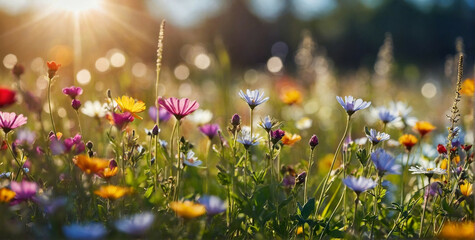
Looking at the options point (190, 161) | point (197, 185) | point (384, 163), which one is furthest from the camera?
point (197, 185)

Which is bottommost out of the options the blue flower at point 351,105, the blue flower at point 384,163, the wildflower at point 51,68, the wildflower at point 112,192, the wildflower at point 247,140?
the wildflower at point 112,192

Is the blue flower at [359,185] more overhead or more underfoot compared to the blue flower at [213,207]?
more overhead

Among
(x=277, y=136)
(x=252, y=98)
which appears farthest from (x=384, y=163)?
(x=252, y=98)

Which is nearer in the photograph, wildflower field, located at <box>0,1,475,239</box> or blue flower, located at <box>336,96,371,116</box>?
wildflower field, located at <box>0,1,475,239</box>

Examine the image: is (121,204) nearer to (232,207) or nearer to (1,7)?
(232,207)

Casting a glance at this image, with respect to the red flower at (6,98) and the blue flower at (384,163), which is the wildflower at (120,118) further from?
the blue flower at (384,163)

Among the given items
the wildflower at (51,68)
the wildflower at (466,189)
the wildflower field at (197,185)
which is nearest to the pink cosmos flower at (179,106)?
the wildflower field at (197,185)

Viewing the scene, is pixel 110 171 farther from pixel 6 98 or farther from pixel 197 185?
pixel 197 185

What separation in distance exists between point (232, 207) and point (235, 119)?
0.26 meters

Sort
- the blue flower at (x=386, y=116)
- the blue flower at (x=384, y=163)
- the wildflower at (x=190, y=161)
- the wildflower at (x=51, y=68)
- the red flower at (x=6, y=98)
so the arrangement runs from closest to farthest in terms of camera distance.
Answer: the red flower at (x=6, y=98)
the blue flower at (x=384, y=163)
the wildflower at (x=51, y=68)
the wildflower at (x=190, y=161)
the blue flower at (x=386, y=116)

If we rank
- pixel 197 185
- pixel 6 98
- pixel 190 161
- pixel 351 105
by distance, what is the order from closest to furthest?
pixel 6 98
pixel 351 105
pixel 190 161
pixel 197 185

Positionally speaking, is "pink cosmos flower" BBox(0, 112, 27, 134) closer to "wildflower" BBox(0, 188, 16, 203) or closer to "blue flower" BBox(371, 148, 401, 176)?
"wildflower" BBox(0, 188, 16, 203)

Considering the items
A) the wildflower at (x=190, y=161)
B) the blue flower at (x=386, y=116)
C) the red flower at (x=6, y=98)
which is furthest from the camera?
the blue flower at (x=386, y=116)

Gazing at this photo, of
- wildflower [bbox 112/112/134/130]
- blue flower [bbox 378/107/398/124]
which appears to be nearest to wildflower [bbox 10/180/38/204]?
wildflower [bbox 112/112/134/130]
